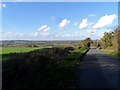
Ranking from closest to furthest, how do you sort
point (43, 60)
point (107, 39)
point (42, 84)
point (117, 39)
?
point (42, 84), point (43, 60), point (117, 39), point (107, 39)

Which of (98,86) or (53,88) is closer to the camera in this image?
(53,88)

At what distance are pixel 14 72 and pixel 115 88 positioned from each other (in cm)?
450

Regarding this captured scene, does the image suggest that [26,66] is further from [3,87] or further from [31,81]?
[3,87]

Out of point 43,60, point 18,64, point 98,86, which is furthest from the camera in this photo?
point 43,60

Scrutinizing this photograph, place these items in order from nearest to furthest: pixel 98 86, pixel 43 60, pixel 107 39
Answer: pixel 98 86 → pixel 43 60 → pixel 107 39

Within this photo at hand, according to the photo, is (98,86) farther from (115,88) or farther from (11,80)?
(11,80)

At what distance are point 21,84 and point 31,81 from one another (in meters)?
0.52

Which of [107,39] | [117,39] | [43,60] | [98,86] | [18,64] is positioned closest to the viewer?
[18,64]

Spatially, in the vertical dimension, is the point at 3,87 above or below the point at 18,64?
below

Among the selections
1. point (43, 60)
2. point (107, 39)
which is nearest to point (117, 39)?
point (43, 60)

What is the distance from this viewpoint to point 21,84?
11.0 metres

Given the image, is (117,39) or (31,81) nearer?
(31,81)

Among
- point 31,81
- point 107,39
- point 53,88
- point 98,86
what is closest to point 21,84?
point 31,81

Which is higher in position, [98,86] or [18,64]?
[18,64]
